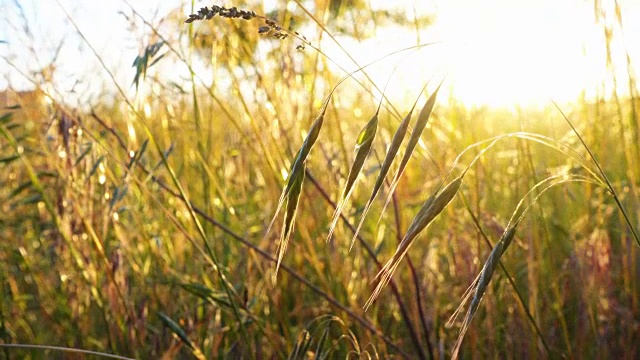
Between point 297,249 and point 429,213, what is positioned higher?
point 429,213

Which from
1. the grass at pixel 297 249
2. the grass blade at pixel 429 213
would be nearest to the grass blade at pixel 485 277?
the grass blade at pixel 429 213

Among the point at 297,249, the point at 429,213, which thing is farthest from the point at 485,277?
the point at 297,249

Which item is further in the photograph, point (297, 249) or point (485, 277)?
point (297, 249)

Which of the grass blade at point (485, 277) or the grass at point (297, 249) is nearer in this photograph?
the grass blade at point (485, 277)

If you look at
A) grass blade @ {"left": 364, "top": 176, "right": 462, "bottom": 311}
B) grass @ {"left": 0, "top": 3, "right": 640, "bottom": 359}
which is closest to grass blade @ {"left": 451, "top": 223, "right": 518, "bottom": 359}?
grass blade @ {"left": 364, "top": 176, "right": 462, "bottom": 311}

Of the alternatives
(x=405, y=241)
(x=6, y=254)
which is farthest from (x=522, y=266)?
(x=6, y=254)

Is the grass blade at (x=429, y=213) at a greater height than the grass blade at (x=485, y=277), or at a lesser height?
greater

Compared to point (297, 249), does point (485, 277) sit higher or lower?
higher

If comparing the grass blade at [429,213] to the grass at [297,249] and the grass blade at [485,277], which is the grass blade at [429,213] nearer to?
the grass blade at [485,277]

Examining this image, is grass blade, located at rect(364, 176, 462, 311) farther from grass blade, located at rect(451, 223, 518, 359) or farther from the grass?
the grass

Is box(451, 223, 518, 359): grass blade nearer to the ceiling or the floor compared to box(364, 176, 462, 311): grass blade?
nearer to the floor

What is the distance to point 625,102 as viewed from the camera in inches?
68.5

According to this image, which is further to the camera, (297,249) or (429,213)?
(297,249)

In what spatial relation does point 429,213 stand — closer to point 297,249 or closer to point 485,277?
point 485,277
